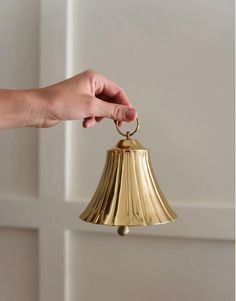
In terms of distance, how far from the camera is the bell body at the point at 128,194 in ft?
2.37

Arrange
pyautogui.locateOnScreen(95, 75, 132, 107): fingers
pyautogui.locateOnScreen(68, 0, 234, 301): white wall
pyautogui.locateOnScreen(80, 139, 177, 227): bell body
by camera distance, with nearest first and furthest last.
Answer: pyautogui.locateOnScreen(80, 139, 177, 227): bell body
pyautogui.locateOnScreen(95, 75, 132, 107): fingers
pyautogui.locateOnScreen(68, 0, 234, 301): white wall

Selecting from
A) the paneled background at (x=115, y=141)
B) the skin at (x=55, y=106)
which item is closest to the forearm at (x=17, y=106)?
the skin at (x=55, y=106)

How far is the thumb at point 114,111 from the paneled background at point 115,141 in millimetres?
262

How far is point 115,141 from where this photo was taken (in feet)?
3.54

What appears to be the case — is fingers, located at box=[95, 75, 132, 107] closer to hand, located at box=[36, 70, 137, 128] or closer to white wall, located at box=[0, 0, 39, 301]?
hand, located at box=[36, 70, 137, 128]

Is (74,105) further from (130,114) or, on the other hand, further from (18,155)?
(18,155)

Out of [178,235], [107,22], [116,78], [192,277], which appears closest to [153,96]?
[116,78]

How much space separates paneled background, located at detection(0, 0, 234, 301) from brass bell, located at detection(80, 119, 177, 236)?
0.30 metres

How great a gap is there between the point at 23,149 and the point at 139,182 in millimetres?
477

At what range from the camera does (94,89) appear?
85 cm

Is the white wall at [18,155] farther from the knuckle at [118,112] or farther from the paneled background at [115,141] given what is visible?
the knuckle at [118,112]

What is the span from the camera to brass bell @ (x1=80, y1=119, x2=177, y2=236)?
2.37 feet

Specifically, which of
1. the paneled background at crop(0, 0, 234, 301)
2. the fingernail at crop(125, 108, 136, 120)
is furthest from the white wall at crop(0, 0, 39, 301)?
the fingernail at crop(125, 108, 136, 120)

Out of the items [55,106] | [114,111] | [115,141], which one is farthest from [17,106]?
[115,141]
